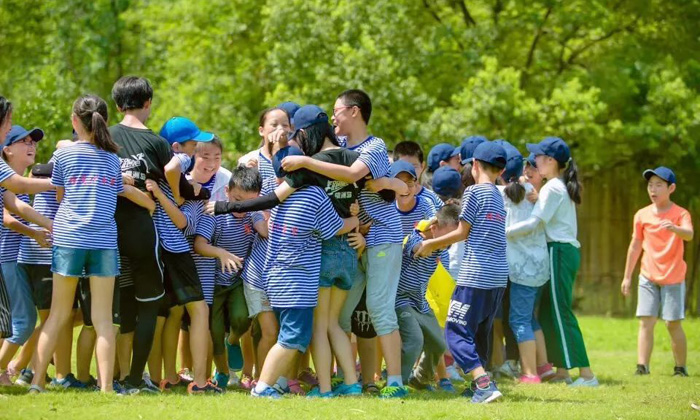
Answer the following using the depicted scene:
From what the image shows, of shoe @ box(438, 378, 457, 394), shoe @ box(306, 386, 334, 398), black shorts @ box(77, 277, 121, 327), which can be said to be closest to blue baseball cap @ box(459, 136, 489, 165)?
shoe @ box(438, 378, 457, 394)

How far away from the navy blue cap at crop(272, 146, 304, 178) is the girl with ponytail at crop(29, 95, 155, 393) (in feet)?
3.65

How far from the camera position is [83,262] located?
7562mm

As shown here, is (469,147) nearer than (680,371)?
Yes

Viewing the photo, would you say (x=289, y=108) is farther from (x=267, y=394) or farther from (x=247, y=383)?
(x=267, y=394)

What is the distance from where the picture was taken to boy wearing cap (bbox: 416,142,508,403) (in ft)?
27.3

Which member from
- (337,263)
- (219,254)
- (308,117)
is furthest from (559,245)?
(219,254)

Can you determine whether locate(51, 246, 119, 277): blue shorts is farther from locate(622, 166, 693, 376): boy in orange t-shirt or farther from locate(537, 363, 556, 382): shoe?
locate(622, 166, 693, 376): boy in orange t-shirt

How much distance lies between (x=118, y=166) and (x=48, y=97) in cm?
1055

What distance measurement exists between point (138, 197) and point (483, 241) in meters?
2.67

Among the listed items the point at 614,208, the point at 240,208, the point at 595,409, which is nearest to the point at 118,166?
the point at 240,208

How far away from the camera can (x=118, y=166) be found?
7.69 meters

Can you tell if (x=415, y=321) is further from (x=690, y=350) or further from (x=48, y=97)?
(x=48, y=97)

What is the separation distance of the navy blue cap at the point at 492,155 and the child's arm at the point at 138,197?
2.53 m

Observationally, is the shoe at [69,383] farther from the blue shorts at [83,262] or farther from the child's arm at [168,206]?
the child's arm at [168,206]
